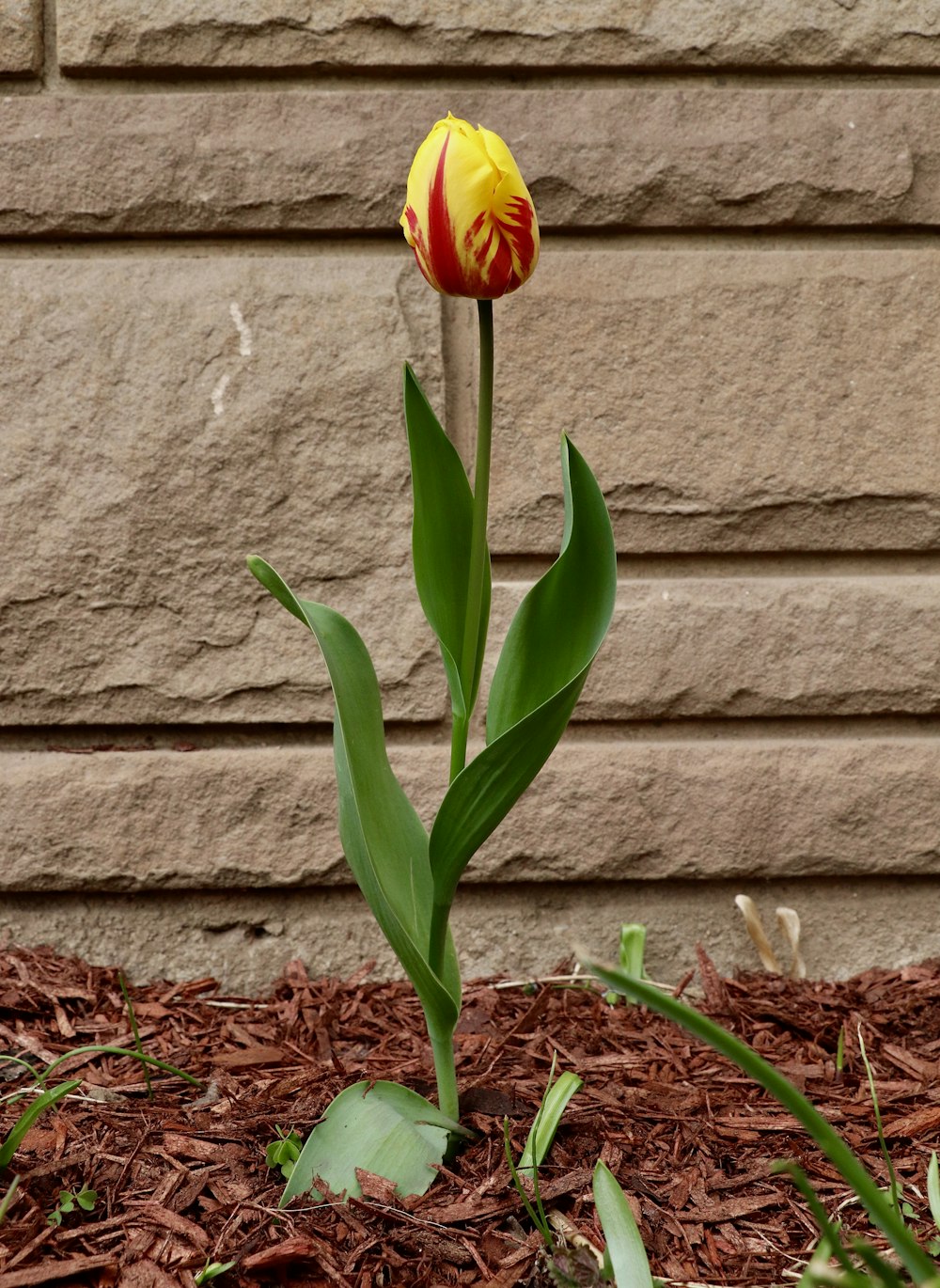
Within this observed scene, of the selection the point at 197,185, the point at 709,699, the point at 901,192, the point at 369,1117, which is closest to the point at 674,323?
the point at 901,192

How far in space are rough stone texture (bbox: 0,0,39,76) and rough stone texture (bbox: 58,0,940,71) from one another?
0.03 m

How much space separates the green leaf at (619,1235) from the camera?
0.72m

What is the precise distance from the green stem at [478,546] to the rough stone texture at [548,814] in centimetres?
46

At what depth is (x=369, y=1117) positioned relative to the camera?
880mm

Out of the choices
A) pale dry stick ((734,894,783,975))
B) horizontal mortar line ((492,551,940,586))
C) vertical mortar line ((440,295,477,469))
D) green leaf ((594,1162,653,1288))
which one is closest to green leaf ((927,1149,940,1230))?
green leaf ((594,1162,653,1288))

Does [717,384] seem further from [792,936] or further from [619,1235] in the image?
[619,1235]

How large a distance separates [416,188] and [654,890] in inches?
36.7

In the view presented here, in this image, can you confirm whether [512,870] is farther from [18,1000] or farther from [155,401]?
[155,401]

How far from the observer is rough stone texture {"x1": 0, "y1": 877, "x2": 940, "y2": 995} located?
1.35 meters

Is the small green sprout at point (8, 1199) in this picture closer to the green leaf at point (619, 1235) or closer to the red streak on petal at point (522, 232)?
the green leaf at point (619, 1235)

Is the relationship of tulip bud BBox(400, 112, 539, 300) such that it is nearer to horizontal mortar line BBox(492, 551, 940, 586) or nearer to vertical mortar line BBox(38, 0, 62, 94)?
horizontal mortar line BBox(492, 551, 940, 586)

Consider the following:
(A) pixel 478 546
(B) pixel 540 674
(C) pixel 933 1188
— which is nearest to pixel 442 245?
(A) pixel 478 546

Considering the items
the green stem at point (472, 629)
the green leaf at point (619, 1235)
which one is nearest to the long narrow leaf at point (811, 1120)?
the green leaf at point (619, 1235)

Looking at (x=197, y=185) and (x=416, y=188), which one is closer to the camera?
(x=416, y=188)
